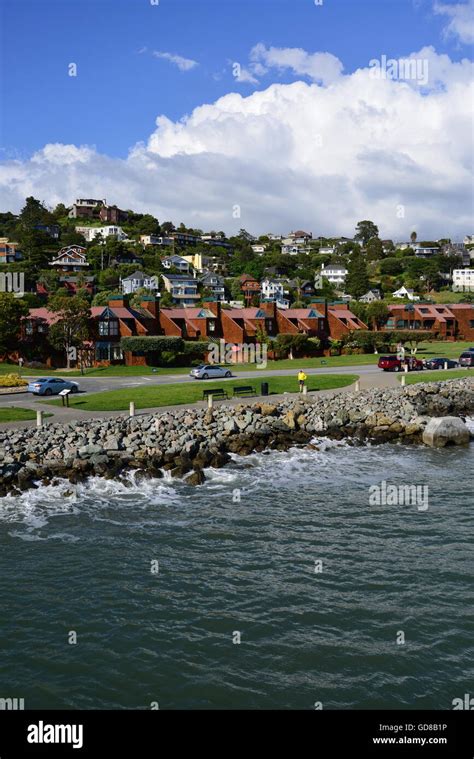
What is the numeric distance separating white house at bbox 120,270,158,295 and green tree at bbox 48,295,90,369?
222 ft

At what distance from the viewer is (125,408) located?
34.8 metres

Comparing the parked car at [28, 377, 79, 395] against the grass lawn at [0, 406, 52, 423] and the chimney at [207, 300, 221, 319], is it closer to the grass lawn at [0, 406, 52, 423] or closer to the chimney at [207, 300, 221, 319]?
the grass lawn at [0, 406, 52, 423]

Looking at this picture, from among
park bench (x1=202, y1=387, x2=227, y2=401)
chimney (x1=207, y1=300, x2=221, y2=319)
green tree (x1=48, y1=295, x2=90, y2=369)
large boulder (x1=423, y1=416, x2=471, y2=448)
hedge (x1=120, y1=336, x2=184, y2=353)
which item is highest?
chimney (x1=207, y1=300, x2=221, y2=319)

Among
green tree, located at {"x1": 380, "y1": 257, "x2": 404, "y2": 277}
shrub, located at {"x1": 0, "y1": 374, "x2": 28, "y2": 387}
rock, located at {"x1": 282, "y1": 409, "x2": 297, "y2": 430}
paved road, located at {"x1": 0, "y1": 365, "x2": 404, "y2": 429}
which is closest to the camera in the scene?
rock, located at {"x1": 282, "y1": 409, "x2": 297, "y2": 430}

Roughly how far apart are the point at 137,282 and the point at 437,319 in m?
64.1

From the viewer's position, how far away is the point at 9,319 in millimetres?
58281

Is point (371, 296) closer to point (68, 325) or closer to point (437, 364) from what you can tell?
point (437, 364)

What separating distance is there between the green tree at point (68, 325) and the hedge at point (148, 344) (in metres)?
3.92

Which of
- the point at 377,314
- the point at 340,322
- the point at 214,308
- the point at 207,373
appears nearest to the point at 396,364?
the point at 207,373

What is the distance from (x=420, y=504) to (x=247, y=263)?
173 m

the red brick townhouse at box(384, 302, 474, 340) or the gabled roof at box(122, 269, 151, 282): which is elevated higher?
the gabled roof at box(122, 269, 151, 282)

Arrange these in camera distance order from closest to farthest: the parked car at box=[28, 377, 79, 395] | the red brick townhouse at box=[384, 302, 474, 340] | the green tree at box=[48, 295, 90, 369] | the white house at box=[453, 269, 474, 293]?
the parked car at box=[28, 377, 79, 395] < the green tree at box=[48, 295, 90, 369] < the red brick townhouse at box=[384, 302, 474, 340] < the white house at box=[453, 269, 474, 293]

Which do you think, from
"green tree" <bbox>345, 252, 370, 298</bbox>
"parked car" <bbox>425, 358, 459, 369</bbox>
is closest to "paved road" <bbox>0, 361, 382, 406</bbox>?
"parked car" <bbox>425, 358, 459, 369</bbox>

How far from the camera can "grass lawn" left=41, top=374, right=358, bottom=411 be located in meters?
35.6
